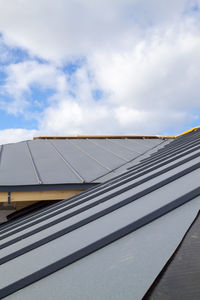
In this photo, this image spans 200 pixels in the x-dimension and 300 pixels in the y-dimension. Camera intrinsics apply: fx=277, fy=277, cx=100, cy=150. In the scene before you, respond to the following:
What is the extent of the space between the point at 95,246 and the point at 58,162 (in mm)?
5588

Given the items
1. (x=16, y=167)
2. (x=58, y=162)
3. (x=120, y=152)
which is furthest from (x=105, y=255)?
(x=120, y=152)

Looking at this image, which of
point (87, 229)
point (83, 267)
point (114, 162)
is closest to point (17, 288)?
point (83, 267)

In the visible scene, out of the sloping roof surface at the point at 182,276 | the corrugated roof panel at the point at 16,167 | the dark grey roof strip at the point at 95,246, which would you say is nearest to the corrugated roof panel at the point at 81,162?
the corrugated roof panel at the point at 16,167

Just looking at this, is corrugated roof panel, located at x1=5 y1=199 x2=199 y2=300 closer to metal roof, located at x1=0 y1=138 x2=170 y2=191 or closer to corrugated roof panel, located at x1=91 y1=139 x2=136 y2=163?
metal roof, located at x1=0 y1=138 x2=170 y2=191

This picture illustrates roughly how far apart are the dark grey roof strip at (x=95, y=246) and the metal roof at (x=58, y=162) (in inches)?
153

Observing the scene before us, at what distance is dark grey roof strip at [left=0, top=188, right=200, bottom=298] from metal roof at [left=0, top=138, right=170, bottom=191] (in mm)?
3884

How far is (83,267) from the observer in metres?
1.36

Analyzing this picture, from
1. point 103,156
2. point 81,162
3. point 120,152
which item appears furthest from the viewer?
point 120,152

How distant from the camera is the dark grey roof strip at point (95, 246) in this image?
57.2 inches

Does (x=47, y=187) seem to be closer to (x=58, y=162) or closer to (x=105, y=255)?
(x=58, y=162)

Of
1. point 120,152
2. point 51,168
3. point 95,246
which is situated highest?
point 120,152

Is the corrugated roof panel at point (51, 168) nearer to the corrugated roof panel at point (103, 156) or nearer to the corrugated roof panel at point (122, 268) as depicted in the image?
the corrugated roof panel at point (103, 156)

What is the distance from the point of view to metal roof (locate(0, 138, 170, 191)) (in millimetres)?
5527

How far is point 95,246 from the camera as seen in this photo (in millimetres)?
1555
